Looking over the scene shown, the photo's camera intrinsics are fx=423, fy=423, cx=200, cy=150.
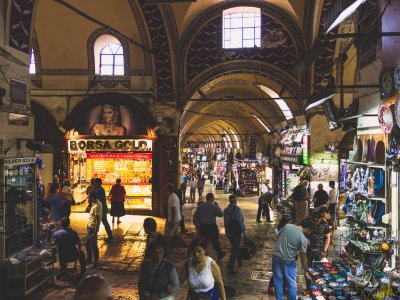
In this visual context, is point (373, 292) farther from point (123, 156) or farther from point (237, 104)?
point (237, 104)

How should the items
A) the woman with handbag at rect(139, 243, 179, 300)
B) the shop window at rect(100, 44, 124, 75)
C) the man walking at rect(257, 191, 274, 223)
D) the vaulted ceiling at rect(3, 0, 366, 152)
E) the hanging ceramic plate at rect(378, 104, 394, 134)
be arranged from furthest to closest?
the shop window at rect(100, 44, 124, 75) → the man walking at rect(257, 191, 274, 223) → the vaulted ceiling at rect(3, 0, 366, 152) → the hanging ceramic plate at rect(378, 104, 394, 134) → the woman with handbag at rect(139, 243, 179, 300)

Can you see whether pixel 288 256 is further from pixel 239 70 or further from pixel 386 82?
pixel 239 70

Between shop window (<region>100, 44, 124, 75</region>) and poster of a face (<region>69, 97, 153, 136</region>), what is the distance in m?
1.06

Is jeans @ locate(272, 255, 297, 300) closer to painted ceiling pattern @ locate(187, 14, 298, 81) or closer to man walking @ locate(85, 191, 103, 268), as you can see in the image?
man walking @ locate(85, 191, 103, 268)

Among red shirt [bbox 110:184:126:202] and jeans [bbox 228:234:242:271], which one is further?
red shirt [bbox 110:184:126:202]

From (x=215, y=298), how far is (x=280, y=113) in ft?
50.4

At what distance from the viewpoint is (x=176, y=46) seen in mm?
14922

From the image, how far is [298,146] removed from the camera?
596 inches

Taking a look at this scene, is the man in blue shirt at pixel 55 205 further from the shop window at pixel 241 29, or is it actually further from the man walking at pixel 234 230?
the shop window at pixel 241 29

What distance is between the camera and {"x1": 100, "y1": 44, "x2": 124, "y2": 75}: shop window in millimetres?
15070

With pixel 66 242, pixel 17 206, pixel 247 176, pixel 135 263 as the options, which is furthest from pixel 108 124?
pixel 247 176

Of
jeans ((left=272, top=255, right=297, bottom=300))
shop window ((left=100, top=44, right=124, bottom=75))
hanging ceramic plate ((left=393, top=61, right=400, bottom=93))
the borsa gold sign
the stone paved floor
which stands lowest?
the stone paved floor

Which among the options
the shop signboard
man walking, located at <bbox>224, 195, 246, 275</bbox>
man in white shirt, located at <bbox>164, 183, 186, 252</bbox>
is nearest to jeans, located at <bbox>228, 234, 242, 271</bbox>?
man walking, located at <bbox>224, 195, 246, 275</bbox>

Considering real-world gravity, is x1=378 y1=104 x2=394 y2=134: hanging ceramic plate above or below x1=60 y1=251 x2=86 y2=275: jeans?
above
